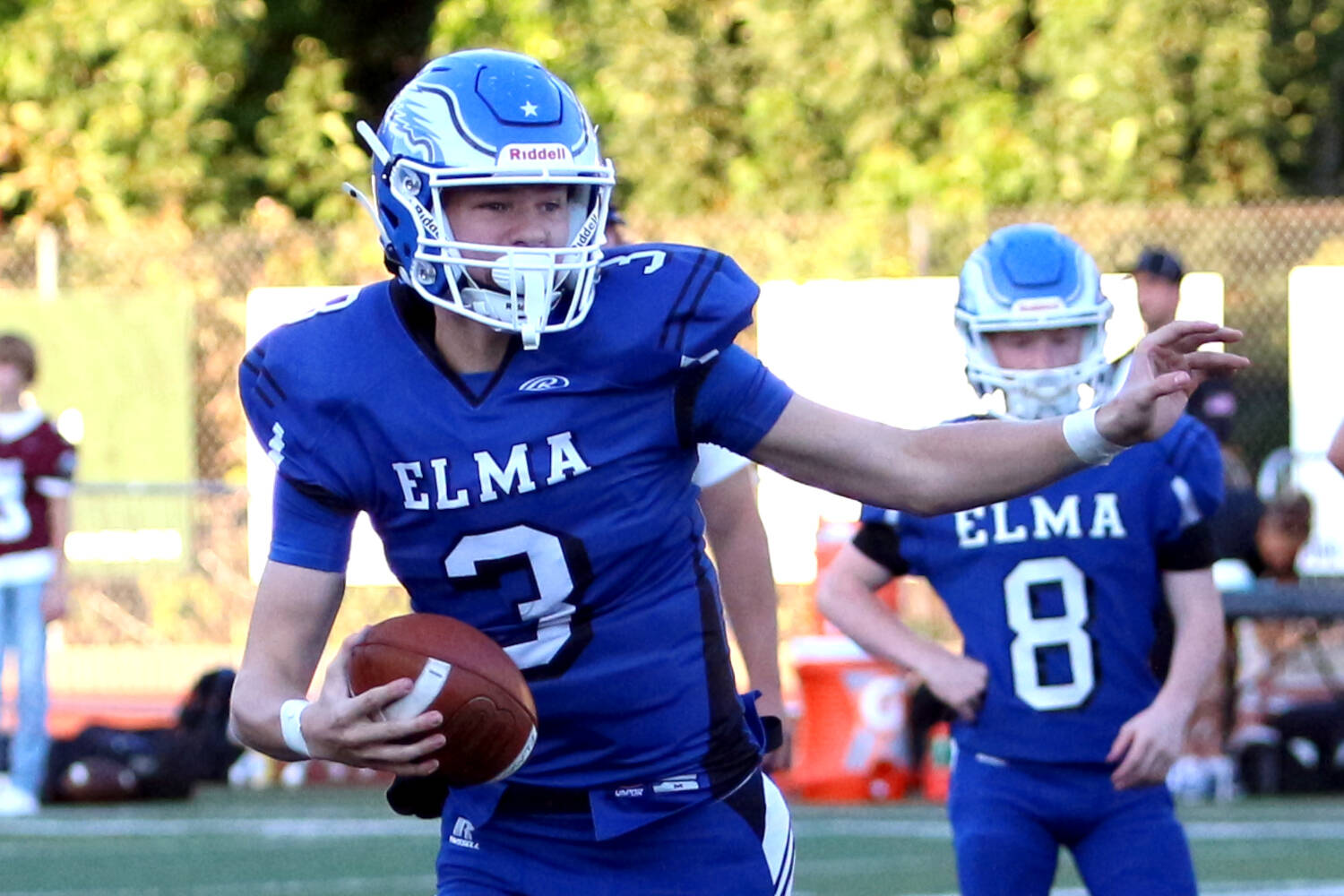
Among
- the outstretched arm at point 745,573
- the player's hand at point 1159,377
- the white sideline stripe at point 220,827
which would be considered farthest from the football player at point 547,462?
the white sideline stripe at point 220,827

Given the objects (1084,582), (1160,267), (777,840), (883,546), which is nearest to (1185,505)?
(1084,582)

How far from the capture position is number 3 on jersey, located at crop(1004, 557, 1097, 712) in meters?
4.54

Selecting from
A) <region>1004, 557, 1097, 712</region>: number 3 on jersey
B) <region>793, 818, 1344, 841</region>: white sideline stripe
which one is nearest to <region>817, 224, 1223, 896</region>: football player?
<region>1004, 557, 1097, 712</region>: number 3 on jersey

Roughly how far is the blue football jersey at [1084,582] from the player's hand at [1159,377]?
1590 millimetres

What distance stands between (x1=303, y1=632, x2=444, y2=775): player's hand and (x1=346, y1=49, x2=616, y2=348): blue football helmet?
0.52 meters

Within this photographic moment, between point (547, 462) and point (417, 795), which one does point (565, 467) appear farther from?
point (417, 795)

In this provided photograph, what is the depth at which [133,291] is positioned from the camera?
1321 centimetres

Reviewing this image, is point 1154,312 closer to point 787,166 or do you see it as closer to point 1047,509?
point 1047,509

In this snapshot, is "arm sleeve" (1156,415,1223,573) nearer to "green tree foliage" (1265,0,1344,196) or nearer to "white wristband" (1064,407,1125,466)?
"white wristband" (1064,407,1125,466)

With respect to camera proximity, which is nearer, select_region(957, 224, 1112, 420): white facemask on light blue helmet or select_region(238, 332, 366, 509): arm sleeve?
select_region(238, 332, 366, 509): arm sleeve

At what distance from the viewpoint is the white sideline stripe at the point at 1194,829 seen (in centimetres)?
853

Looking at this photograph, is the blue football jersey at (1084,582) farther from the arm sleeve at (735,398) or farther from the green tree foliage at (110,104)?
the green tree foliage at (110,104)

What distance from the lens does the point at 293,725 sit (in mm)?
3195

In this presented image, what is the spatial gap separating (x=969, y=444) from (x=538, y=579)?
61cm
